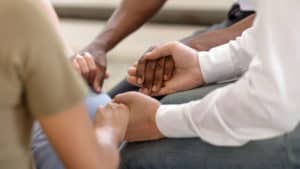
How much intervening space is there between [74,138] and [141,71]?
20.3 inches

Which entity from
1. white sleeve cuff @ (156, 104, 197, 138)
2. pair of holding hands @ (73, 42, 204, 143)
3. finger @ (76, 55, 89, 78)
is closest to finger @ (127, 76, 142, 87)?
pair of holding hands @ (73, 42, 204, 143)

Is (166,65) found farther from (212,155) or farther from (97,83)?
(212,155)

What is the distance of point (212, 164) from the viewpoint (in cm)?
116

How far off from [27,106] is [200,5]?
4.88ft

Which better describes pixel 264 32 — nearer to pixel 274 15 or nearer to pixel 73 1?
pixel 274 15

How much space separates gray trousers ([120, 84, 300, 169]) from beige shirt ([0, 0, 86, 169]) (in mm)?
288

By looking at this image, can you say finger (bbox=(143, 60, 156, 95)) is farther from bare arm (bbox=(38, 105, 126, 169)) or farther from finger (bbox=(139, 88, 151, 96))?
bare arm (bbox=(38, 105, 126, 169))

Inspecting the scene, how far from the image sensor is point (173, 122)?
1.21 meters

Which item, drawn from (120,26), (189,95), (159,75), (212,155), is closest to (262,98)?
(212,155)

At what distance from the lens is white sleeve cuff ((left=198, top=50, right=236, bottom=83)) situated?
4.60 feet

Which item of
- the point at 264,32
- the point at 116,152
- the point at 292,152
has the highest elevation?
the point at 264,32

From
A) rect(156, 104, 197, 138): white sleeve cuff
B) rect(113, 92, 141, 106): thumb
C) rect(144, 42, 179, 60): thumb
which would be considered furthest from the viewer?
rect(144, 42, 179, 60): thumb

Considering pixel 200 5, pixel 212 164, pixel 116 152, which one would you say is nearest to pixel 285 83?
pixel 212 164

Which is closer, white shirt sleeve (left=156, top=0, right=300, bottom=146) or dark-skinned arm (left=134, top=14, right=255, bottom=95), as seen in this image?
white shirt sleeve (left=156, top=0, right=300, bottom=146)
